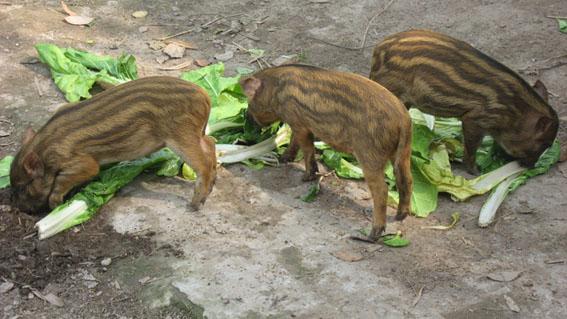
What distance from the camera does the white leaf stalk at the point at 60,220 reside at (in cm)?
593

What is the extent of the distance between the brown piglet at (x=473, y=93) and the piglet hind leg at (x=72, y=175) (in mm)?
2747

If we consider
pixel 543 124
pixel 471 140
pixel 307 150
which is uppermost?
pixel 543 124

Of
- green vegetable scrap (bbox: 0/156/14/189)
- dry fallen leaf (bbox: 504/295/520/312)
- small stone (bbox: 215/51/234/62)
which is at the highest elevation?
dry fallen leaf (bbox: 504/295/520/312)

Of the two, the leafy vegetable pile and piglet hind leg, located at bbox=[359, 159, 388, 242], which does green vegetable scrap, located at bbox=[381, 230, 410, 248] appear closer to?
piglet hind leg, located at bbox=[359, 159, 388, 242]

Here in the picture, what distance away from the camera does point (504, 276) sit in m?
5.48

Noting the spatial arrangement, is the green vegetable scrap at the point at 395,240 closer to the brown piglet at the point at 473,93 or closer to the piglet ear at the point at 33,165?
the brown piglet at the point at 473,93

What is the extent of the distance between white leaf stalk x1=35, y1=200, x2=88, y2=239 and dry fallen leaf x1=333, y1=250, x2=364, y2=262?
6.67ft

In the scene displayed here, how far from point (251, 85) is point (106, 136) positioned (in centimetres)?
135

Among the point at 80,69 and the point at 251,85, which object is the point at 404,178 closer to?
the point at 251,85

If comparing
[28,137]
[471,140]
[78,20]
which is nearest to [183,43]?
[78,20]

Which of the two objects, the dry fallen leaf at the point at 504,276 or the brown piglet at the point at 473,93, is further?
the brown piglet at the point at 473,93

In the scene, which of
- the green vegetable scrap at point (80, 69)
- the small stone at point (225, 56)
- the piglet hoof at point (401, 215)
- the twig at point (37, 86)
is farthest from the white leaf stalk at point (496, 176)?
the twig at point (37, 86)

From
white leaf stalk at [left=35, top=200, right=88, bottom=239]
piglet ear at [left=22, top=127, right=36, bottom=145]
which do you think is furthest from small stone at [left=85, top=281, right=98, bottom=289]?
piglet ear at [left=22, top=127, right=36, bottom=145]

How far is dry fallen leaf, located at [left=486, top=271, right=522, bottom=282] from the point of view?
5438mm
